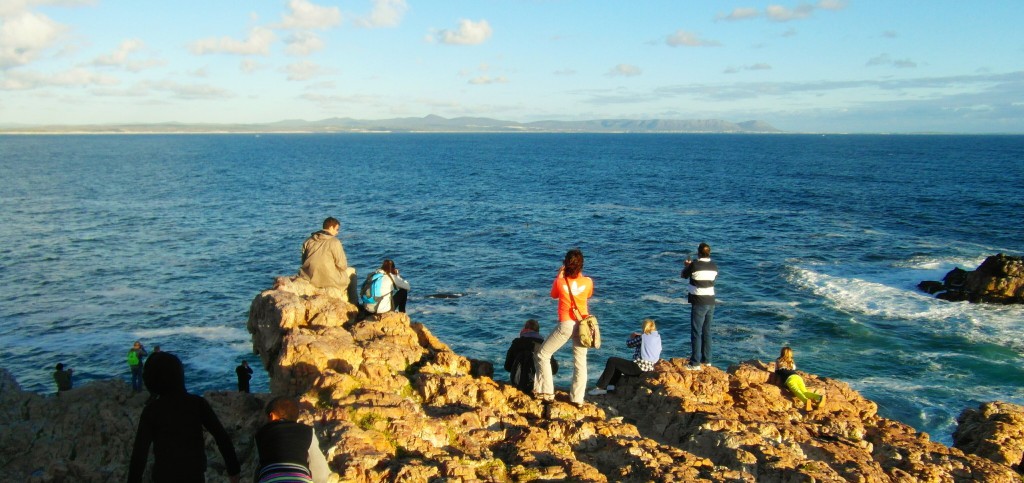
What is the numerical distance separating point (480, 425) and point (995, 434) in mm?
10007

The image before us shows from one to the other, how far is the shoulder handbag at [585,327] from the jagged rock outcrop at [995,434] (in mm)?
7577

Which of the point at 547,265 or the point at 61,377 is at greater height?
the point at 61,377

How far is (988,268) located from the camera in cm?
3725

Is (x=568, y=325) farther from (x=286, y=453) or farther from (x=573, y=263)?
(x=286, y=453)

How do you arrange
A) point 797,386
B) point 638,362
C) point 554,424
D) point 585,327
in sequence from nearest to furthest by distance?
point 554,424 → point 585,327 → point 797,386 → point 638,362

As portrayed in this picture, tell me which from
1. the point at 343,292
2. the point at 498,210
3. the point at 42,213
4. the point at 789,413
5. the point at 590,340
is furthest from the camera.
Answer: the point at 498,210

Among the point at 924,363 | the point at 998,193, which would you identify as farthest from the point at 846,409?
the point at 998,193

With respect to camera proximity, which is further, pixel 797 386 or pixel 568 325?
pixel 797 386

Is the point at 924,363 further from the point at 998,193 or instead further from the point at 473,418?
the point at 998,193

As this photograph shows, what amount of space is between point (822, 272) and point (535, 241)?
841 inches

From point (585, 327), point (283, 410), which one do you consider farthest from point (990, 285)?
point (283, 410)

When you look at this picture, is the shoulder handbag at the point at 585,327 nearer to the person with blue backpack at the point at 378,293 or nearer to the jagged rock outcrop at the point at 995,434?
the person with blue backpack at the point at 378,293

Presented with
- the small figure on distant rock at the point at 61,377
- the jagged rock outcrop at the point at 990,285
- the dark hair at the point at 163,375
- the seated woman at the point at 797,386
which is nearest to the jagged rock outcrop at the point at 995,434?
the seated woman at the point at 797,386

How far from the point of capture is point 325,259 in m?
14.6
